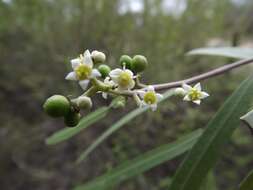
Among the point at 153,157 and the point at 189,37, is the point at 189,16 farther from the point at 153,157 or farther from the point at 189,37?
the point at 153,157

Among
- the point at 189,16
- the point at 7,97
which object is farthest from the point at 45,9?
the point at 189,16

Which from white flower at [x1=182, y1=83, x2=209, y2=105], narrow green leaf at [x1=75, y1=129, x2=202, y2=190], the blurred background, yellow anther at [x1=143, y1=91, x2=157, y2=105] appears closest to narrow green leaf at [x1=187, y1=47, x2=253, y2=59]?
narrow green leaf at [x1=75, y1=129, x2=202, y2=190]

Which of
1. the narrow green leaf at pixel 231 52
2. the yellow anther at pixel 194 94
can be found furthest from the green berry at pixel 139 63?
the narrow green leaf at pixel 231 52

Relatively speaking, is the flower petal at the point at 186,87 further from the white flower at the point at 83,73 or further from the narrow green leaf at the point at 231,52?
the narrow green leaf at the point at 231,52

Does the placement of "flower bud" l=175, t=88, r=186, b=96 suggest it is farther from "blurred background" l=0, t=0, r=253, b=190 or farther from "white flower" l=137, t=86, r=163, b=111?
"blurred background" l=0, t=0, r=253, b=190

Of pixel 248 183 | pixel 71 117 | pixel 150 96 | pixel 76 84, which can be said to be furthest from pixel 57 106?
pixel 76 84

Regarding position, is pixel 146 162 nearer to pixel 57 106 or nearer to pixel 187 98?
pixel 187 98
